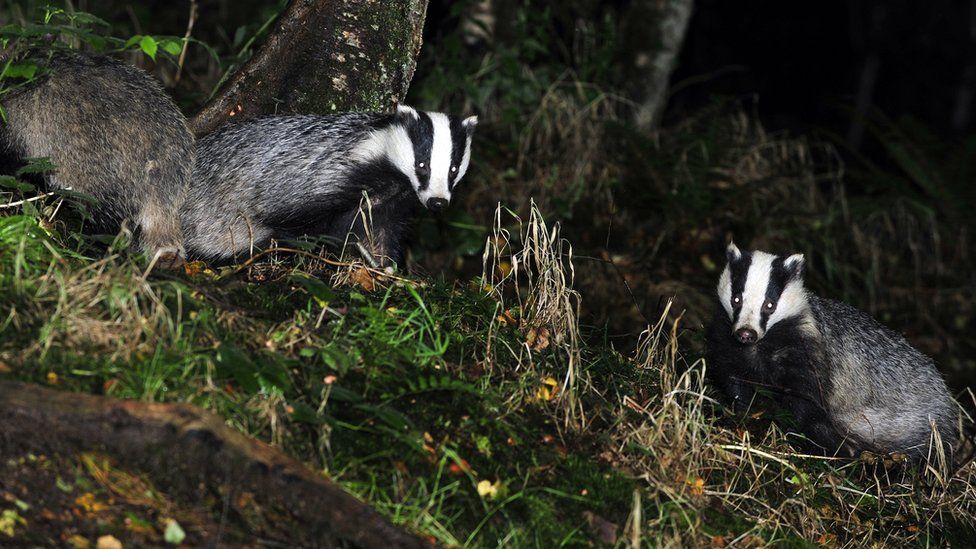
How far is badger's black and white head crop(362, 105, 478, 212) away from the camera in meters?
4.61

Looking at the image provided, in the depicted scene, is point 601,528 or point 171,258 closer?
point 601,528

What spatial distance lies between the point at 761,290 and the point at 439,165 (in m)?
1.53

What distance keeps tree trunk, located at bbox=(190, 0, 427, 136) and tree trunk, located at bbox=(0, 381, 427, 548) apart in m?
2.52

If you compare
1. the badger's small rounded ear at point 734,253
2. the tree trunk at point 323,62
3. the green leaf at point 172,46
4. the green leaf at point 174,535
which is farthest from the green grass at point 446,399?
Answer: the tree trunk at point 323,62

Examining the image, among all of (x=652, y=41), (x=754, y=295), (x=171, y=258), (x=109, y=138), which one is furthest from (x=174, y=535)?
(x=652, y=41)

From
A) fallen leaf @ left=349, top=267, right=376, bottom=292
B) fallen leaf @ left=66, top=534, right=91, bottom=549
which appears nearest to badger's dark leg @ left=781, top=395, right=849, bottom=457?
fallen leaf @ left=349, top=267, right=376, bottom=292

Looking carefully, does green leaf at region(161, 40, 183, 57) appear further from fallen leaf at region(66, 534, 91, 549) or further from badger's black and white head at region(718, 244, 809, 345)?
badger's black and white head at region(718, 244, 809, 345)

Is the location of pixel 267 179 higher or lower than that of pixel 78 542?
higher

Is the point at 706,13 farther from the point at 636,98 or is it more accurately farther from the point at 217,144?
the point at 217,144

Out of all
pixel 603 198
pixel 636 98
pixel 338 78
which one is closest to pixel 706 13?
pixel 636 98

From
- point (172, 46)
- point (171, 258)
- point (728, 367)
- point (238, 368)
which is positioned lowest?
point (728, 367)

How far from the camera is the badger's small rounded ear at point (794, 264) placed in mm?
4680

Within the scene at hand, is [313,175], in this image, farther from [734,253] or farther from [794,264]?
[794,264]

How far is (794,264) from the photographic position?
4691 mm
